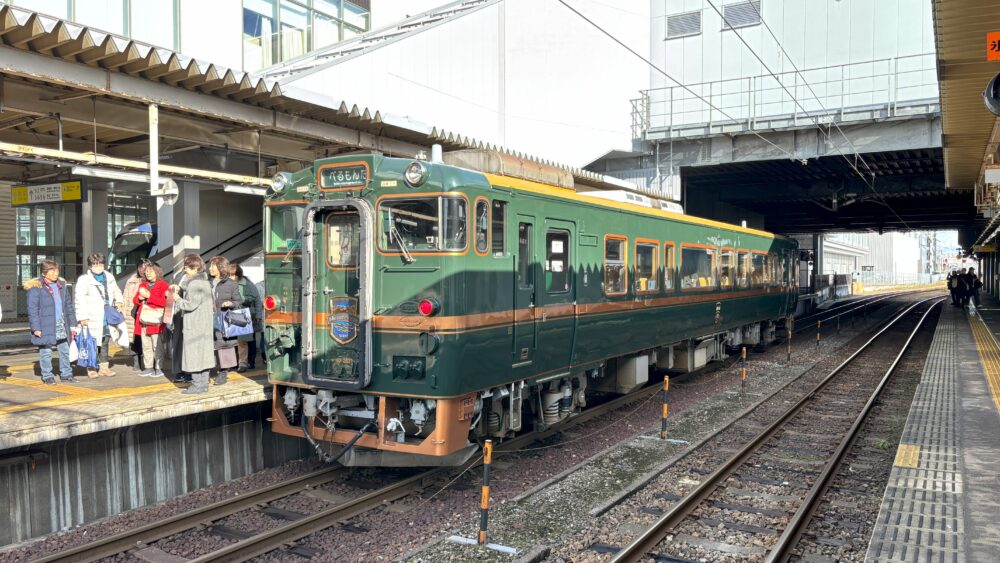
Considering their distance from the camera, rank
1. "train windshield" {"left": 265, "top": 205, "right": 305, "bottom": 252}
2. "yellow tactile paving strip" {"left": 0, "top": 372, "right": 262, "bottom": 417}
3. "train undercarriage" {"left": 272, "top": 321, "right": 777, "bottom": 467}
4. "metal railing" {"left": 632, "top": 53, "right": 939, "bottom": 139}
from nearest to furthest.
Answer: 1. "train undercarriage" {"left": 272, "top": 321, "right": 777, "bottom": 467}
2. "yellow tactile paving strip" {"left": 0, "top": 372, "right": 262, "bottom": 417}
3. "train windshield" {"left": 265, "top": 205, "right": 305, "bottom": 252}
4. "metal railing" {"left": 632, "top": 53, "right": 939, "bottom": 139}

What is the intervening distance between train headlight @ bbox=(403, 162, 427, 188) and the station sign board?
8.06m

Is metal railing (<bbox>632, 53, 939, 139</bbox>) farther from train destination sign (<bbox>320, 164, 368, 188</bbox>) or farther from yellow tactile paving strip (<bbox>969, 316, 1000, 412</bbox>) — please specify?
train destination sign (<bbox>320, 164, 368, 188</bbox>)

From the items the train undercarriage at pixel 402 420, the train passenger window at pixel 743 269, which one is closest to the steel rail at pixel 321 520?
the train undercarriage at pixel 402 420

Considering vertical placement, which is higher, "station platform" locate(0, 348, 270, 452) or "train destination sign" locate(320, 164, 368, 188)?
"train destination sign" locate(320, 164, 368, 188)

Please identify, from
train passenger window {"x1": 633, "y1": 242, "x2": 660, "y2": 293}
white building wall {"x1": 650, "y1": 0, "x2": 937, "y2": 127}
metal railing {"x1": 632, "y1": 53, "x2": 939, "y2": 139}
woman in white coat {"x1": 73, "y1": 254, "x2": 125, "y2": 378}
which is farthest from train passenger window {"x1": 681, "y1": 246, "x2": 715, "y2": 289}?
white building wall {"x1": 650, "y1": 0, "x2": 937, "y2": 127}

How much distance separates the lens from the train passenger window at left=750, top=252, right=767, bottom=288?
58.0 feet

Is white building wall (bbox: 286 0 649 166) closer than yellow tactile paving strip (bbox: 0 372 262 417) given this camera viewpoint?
No

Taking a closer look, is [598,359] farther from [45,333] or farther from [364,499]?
[45,333]

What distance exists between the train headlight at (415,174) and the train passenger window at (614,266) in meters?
3.76

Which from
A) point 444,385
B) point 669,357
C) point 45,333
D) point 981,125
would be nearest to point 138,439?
point 45,333

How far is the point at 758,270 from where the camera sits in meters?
18.2

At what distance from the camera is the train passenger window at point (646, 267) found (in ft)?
37.4

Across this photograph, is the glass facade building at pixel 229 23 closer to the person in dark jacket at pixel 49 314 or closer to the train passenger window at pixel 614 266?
the person in dark jacket at pixel 49 314

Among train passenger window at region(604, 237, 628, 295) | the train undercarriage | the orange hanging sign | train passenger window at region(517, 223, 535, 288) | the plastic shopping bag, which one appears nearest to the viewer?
the train undercarriage
